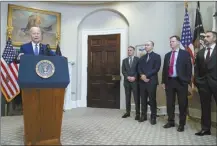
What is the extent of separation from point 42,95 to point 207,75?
1998 mm

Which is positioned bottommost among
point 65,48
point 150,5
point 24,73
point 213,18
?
point 24,73

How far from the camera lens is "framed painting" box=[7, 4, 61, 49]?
4652mm

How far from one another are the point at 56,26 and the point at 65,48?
0.56m

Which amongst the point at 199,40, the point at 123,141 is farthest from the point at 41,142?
the point at 199,40

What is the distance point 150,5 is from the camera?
489 cm

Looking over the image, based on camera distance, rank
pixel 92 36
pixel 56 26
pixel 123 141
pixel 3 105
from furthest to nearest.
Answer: pixel 92 36, pixel 56 26, pixel 3 105, pixel 123 141

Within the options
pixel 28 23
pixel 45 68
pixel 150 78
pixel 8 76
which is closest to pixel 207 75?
pixel 150 78

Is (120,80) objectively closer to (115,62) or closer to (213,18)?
(115,62)

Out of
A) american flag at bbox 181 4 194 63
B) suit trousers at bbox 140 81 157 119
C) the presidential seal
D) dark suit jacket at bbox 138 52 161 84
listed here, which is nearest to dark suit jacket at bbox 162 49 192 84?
dark suit jacket at bbox 138 52 161 84

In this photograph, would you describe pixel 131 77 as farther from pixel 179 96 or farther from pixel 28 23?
pixel 28 23

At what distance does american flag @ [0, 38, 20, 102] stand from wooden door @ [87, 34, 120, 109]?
1.91m

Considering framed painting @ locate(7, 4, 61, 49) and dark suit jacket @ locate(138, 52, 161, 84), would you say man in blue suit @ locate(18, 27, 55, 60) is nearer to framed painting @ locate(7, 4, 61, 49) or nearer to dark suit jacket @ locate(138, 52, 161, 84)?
dark suit jacket @ locate(138, 52, 161, 84)

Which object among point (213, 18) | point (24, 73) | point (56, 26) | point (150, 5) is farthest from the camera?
point (56, 26)

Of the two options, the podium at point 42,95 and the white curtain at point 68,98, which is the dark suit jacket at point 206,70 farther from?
the white curtain at point 68,98
